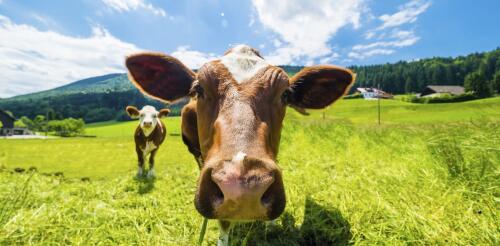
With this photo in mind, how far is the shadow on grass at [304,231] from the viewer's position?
331 centimetres

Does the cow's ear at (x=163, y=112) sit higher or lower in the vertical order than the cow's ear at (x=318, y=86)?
lower

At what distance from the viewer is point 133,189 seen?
19.7 feet

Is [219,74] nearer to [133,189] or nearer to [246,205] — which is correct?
[246,205]

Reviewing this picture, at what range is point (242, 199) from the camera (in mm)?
1702

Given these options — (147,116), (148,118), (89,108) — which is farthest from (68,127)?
(148,118)

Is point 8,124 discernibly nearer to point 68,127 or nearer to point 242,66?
point 68,127

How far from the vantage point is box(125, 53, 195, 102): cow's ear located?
11.0 ft

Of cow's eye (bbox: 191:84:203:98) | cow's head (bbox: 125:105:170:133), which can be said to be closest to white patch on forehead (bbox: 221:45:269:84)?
cow's eye (bbox: 191:84:203:98)

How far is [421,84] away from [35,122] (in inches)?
6193

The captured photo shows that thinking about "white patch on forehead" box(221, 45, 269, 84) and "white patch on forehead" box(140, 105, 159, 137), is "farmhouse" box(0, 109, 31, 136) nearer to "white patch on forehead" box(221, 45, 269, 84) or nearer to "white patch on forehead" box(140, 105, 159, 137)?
"white patch on forehead" box(140, 105, 159, 137)

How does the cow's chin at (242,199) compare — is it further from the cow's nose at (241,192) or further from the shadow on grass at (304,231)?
the shadow on grass at (304,231)

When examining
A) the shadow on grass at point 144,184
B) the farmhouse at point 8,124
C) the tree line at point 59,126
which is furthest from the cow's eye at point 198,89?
the farmhouse at point 8,124

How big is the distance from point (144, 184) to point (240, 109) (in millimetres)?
5033

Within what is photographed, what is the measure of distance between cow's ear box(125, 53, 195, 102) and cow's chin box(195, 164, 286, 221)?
1.89 metres
